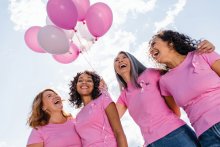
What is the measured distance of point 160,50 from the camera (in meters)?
3.76

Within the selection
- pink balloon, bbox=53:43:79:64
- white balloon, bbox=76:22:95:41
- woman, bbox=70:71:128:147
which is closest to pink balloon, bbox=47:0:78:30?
white balloon, bbox=76:22:95:41

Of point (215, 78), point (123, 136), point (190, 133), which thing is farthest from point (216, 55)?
point (123, 136)

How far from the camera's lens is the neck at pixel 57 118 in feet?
15.0

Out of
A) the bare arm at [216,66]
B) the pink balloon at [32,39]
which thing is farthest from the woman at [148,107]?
the pink balloon at [32,39]

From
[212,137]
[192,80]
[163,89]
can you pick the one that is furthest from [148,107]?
[212,137]

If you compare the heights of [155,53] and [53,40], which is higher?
[53,40]

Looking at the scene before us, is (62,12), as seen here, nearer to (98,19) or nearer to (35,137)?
(98,19)

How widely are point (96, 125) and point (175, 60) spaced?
1254mm

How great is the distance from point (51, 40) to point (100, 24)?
83 centimetres

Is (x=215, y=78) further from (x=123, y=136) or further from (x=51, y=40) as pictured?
(x=51, y=40)

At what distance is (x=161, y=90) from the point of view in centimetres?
371

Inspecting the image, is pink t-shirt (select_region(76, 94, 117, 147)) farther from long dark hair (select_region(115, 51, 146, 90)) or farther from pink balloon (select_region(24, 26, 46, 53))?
pink balloon (select_region(24, 26, 46, 53))

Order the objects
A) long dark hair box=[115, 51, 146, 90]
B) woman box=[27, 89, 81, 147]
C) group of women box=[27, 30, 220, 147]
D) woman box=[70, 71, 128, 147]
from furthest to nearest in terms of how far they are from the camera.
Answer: woman box=[27, 89, 81, 147], long dark hair box=[115, 51, 146, 90], woman box=[70, 71, 128, 147], group of women box=[27, 30, 220, 147]

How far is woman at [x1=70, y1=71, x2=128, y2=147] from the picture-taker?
148 inches
